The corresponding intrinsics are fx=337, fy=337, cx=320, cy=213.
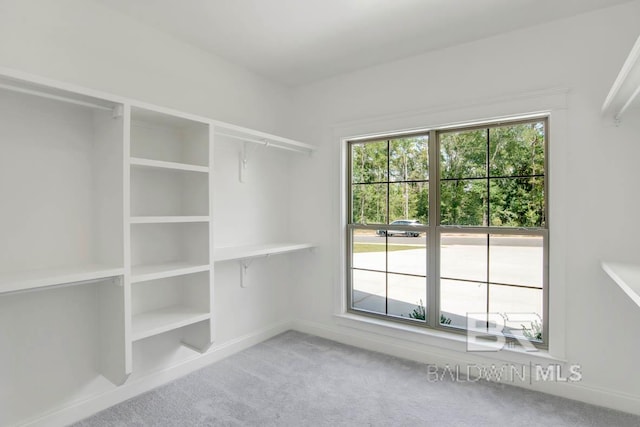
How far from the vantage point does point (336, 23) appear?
2420 mm

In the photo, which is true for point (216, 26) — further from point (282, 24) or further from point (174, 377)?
point (174, 377)

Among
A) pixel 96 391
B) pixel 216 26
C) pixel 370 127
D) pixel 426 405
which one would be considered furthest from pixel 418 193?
pixel 96 391

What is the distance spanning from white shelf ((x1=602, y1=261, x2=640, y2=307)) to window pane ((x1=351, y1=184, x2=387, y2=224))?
1660mm

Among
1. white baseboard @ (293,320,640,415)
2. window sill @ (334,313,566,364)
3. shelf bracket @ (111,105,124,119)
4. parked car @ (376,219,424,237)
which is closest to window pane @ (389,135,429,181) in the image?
parked car @ (376,219,424,237)

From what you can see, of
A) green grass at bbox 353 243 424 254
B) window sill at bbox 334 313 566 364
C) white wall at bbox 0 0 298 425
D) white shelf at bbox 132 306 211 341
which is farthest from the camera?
green grass at bbox 353 243 424 254

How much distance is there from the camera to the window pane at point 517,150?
250cm

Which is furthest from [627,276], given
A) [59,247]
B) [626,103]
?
[59,247]

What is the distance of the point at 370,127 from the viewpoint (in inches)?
123

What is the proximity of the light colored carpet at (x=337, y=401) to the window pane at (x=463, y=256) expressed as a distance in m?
0.80

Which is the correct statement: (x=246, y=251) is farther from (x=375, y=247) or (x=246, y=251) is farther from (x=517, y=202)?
(x=517, y=202)

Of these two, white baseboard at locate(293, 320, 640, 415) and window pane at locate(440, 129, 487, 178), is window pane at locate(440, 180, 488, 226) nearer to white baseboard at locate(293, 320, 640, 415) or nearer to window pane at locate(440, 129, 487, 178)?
window pane at locate(440, 129, 487, 178)

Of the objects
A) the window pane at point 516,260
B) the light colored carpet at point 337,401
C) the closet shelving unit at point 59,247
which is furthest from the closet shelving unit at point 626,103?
the closet shelving unit at point 59,247

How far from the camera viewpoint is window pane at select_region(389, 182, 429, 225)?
2.97 metres

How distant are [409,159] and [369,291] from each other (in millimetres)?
1328
